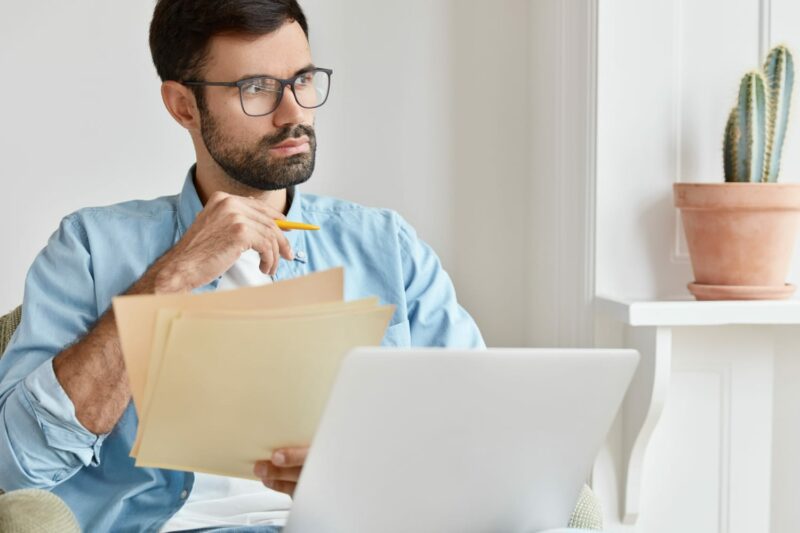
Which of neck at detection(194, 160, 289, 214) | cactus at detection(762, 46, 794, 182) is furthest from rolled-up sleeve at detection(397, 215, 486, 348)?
cactus at detection(762, 46, 794, 182)

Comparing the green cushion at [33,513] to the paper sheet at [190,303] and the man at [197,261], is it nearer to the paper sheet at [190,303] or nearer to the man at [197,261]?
the man at [197,261]

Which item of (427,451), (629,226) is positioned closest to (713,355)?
(629,226)

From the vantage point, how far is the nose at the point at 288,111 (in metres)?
1.46

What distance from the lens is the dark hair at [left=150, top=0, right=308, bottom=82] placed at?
58.1 inches

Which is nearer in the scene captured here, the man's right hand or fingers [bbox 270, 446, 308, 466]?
fingers [bbox 270, 446, 308, 466]

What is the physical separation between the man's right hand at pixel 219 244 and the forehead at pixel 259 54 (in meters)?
0.25

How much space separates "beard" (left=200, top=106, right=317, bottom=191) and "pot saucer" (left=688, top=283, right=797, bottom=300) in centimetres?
80

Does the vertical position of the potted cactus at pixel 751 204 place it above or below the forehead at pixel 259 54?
below

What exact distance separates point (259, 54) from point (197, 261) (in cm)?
35

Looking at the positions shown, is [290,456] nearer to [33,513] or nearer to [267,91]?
[33,513]

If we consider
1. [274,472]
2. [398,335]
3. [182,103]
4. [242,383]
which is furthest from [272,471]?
[182,103]

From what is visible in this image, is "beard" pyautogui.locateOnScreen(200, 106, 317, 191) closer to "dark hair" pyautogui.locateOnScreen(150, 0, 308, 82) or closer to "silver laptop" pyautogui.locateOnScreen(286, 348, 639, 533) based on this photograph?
"dark hair" pyautogui.locateOnScreen(150, 0, 308, 82)

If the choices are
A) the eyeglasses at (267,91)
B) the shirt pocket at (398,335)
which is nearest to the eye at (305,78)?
the eyeglasses at (267,91)

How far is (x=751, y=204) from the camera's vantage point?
1.84 meters
